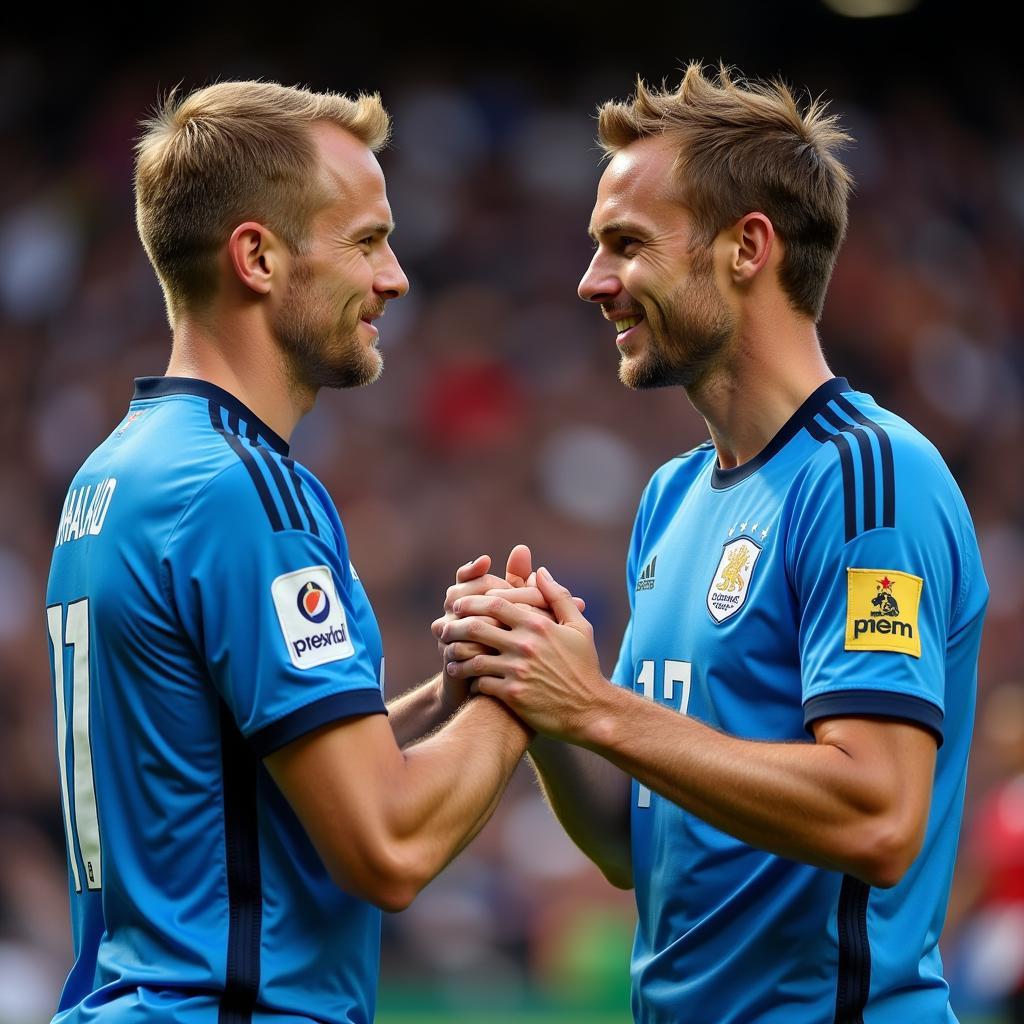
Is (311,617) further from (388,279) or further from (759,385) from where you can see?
(759,385)

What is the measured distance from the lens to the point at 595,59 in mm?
12773

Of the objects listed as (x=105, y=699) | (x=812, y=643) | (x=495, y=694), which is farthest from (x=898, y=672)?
(x=105, y=699)

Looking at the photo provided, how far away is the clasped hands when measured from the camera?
289 centimetres

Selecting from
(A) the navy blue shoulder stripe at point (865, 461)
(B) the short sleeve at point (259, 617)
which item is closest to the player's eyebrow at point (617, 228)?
(A) the navy blue shoulder stripe at point (865, 461)

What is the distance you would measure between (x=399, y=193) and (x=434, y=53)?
4.90ft

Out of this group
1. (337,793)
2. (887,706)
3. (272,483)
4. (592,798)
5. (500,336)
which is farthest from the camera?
(500,336)

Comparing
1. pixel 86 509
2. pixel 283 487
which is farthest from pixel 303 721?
pixel 86 509

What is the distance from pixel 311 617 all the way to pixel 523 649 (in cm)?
62

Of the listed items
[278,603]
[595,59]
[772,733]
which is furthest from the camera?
[595,59]

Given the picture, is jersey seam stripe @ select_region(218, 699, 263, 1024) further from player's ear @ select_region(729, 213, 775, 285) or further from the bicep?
player's ear @ select_region(729, 213, 775, 285)

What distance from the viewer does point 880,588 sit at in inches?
107

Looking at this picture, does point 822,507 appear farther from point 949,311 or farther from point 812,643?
point 949,311

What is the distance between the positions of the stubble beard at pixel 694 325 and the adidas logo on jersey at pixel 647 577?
1.35 feet

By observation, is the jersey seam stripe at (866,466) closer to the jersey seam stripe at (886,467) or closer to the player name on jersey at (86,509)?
the jersey seam stripe at (886,467)
